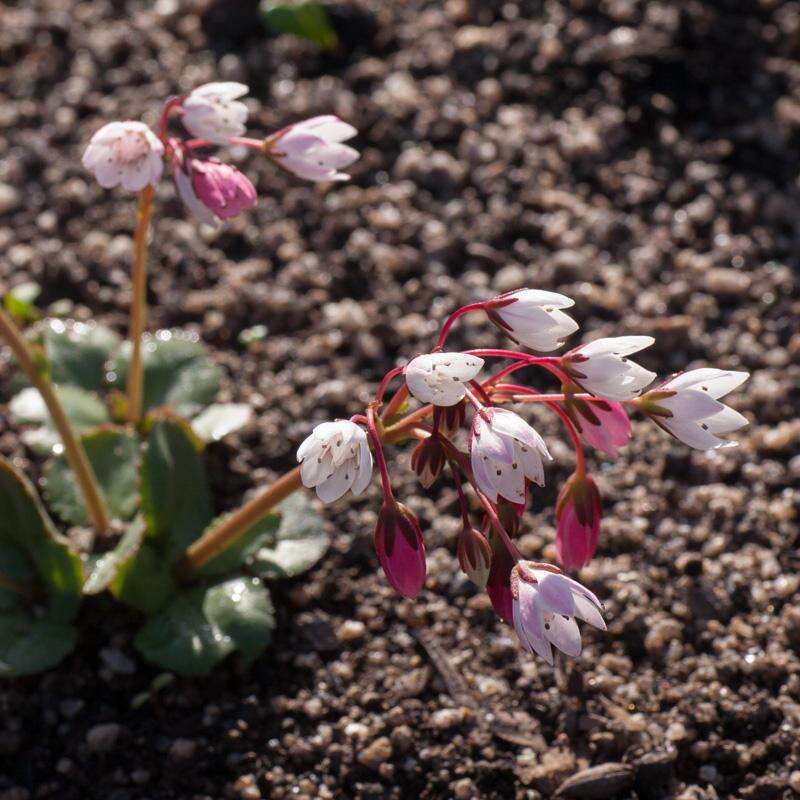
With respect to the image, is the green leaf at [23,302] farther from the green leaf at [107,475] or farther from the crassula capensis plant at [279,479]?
the green leaf at [107,475]

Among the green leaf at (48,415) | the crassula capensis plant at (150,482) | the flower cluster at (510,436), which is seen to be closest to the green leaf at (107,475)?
the crassula capensis plant at (150,482)

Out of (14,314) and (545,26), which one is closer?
(14,314)

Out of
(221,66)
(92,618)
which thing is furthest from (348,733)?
(221,66)

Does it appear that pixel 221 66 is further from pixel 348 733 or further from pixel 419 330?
pixel 348 733

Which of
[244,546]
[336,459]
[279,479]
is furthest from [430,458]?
[244,546]

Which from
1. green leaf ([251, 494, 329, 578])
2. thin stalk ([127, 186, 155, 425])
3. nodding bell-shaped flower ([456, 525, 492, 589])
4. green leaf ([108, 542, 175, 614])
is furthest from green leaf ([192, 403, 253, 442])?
nodding bell-shaped flower ([456, 525, 492, 589])

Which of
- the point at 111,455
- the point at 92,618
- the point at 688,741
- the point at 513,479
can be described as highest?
A: the point at 513,479

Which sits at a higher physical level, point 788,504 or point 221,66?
point 221,66
